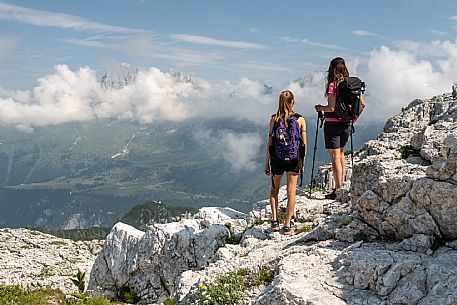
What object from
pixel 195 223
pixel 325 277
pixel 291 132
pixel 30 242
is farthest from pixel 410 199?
pixel 30 242

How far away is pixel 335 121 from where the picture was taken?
1514cm

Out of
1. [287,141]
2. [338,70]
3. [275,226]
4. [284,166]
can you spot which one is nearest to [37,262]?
[275,226]

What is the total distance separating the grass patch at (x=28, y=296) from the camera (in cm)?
1262

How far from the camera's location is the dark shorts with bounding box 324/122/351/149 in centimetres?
1520


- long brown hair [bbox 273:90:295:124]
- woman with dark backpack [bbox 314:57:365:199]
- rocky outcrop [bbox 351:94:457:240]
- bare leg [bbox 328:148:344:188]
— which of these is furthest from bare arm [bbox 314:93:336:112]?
rocky outcrop [bbox 351:94:457:240]

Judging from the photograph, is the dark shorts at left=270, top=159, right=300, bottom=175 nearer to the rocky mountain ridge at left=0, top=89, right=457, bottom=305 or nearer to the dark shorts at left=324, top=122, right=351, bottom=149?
the rocky mountain ridge at left=0, top=89, right=457, bottom=305

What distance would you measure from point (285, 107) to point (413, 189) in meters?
4.94

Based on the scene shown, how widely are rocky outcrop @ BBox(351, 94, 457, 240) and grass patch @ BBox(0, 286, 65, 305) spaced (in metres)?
Result: 10.5

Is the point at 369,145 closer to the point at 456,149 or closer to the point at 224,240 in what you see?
the point at 224,240

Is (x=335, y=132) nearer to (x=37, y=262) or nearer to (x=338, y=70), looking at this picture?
(x=338, y=70)

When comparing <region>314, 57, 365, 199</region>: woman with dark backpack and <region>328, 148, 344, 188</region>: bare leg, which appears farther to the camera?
<region>328, 148, 344, 188</region>: bare leg

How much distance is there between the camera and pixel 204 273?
11664mm

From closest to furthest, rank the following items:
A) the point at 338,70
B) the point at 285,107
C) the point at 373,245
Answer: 1. the point at 373,245
2. the point at 285,107
3. the point at 338,70

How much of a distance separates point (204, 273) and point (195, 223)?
847 centimetres
